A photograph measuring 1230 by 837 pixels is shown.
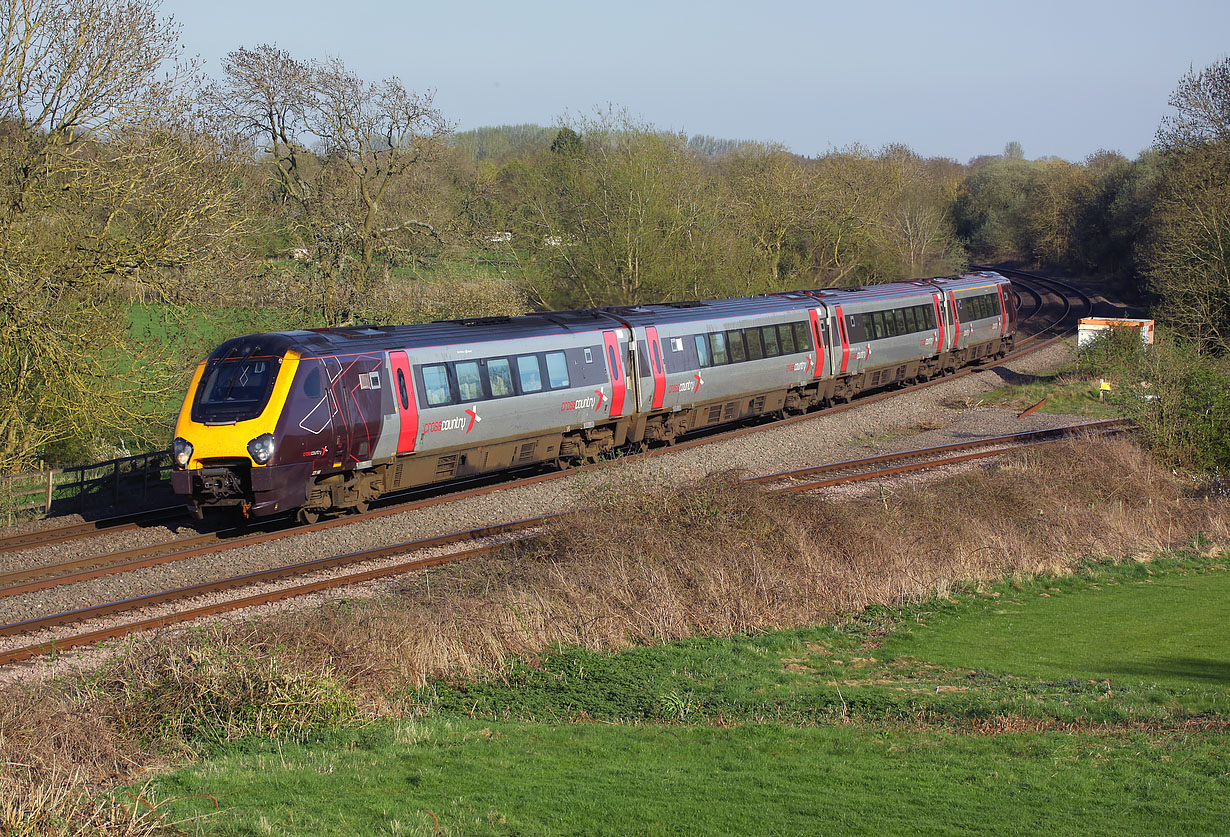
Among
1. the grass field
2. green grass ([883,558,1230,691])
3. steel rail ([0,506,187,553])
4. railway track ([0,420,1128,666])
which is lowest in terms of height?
green grass ([883,558,1230,691])

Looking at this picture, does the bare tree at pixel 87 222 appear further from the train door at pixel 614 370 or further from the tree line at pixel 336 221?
the train door at pixel 614 370

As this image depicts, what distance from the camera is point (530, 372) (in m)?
19.5

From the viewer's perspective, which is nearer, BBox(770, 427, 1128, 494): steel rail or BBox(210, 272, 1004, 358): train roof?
BBox(210, 272, 1004, 358): train roof

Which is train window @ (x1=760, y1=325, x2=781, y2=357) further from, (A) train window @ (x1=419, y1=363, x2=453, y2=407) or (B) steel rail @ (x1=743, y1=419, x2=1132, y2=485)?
(A) train window @ (x1=419, y1=363, x2=453, y2=407)

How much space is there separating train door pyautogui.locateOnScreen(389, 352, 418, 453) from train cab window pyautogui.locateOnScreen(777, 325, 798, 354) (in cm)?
1149

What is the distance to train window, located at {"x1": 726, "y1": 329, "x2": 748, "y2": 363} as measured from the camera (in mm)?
24297

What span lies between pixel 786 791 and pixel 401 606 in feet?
18.5

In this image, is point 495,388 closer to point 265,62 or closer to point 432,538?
point 432,538

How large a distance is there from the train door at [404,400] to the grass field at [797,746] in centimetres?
708

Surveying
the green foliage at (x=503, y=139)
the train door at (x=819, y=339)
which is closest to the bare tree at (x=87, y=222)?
the train door at (x=819, y=339)

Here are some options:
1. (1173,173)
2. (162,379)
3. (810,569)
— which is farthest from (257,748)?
(1173,173)

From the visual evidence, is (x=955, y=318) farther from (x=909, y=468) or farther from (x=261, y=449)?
(x=261, y=449)

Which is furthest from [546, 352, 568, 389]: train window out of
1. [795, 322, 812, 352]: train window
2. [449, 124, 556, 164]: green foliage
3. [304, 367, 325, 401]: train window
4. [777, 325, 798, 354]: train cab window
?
[449, 124, 556, 164]: green foliage

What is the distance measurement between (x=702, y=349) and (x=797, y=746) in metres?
15.7
